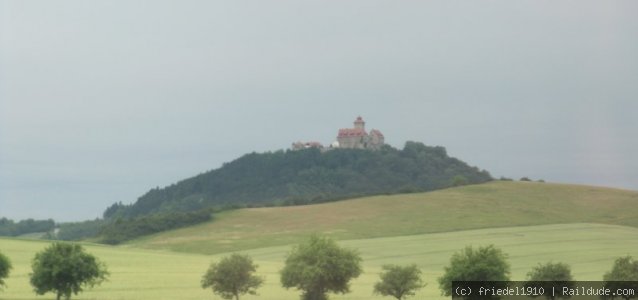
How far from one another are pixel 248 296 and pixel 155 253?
37068 millimetres

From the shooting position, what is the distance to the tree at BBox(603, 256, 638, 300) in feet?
189

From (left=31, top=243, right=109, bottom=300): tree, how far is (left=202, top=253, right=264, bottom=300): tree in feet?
22.0

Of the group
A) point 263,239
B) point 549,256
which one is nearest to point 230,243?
point 263,239

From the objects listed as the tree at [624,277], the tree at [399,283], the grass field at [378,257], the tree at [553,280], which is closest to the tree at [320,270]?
the grass field at [378,257]

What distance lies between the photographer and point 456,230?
123125 mm

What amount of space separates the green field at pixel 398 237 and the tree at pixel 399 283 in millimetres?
939

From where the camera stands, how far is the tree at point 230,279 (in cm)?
6316

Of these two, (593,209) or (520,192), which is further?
(520,192)

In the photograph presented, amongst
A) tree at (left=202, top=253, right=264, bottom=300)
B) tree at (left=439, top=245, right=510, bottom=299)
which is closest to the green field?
tree at (left=202, top=253, right=264, bottom=300)

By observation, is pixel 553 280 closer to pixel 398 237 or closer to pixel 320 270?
pixel 320 270

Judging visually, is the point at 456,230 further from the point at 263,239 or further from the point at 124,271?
the point at 124,271

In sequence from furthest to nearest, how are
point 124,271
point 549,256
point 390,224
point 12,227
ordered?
point 12,227
point 390,224
point 549,256
point 124,271

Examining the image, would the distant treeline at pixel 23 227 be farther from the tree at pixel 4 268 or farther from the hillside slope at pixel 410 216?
the tree at pixel 4 268

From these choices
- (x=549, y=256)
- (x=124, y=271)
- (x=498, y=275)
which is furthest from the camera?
(x=549, y=256)
